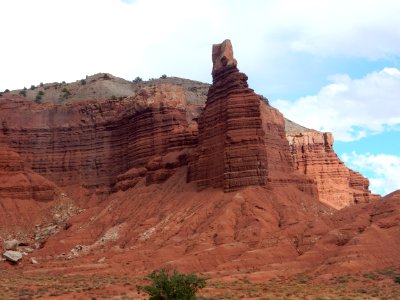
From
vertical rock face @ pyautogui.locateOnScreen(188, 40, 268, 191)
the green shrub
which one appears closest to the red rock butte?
vertical rock face @ pyautogui.locateOnScreen(188, 40, 268, 191)

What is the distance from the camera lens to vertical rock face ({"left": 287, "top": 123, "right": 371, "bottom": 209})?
9056 centimetres

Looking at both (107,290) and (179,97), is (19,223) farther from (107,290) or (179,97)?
(107,290)

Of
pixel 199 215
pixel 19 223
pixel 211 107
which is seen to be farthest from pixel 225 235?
pixel 19 223

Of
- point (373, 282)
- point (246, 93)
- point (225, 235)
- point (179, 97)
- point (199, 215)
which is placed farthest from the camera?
point (179, 97)

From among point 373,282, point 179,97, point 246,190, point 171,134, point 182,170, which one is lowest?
point 373,282

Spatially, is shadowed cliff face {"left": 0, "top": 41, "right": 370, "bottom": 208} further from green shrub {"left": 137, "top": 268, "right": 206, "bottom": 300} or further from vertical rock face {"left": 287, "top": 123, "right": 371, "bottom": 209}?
green shrub {"left": 137, "top": 268, "right": 206, "bottom": 300}

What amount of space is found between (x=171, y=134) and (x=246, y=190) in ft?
67.8

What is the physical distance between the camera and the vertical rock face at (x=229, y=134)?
59594 mm

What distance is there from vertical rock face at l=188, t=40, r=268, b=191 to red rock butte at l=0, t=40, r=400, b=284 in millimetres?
117

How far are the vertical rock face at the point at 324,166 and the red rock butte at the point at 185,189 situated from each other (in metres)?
0.21

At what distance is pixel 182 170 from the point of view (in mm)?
70625

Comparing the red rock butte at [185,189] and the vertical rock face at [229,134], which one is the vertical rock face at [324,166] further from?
the vertical rock face at [229,134]

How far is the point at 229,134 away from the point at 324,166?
1384 inches

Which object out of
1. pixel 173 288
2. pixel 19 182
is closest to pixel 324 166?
pixel 19 182
